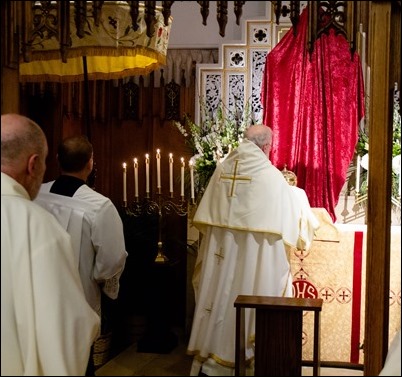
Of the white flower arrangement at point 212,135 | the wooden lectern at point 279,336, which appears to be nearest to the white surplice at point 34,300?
the wooden lectern at point 279,336

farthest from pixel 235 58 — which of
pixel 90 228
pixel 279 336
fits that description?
pixel 279 336

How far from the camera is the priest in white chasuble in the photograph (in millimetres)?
5184

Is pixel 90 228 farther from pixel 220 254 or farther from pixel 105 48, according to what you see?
pixel 105 48

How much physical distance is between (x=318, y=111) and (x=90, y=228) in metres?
2.66

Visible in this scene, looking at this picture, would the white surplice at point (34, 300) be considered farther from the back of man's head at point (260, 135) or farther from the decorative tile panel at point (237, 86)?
the decorative tile panel at point (237, 86)

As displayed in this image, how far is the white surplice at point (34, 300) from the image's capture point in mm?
2637

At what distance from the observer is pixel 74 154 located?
14.5 ft

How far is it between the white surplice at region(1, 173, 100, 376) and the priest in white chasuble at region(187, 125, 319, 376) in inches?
102

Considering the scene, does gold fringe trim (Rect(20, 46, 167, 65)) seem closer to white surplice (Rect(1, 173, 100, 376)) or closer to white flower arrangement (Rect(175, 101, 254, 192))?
white flower arrangement (Rect(175, 101, 254, 192))

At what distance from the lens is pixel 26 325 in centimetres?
264

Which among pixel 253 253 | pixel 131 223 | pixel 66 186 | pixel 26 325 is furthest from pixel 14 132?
pixel 131 223

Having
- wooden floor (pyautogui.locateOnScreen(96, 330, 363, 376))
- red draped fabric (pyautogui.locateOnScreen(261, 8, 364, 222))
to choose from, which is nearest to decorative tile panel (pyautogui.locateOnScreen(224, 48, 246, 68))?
red draped fabric (pyautogui.locateOnScreen(261, 8, 364, 222))

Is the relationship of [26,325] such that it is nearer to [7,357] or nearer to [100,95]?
[7,357]

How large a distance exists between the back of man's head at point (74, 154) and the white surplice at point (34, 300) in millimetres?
1653
